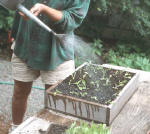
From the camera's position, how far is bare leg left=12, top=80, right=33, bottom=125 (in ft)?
8.04

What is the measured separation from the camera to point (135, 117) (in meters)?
1.70

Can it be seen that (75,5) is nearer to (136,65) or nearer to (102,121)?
(102,121)

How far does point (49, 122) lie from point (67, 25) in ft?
2.43

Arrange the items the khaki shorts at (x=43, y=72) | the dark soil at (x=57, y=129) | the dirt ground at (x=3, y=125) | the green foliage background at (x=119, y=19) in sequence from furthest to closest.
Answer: the green foliage background at (x=119, y=19), the dirt ground at (x=3, y=125), the khaki shorts at (x=43, y=72), the dark soil at (x=57, y=129)

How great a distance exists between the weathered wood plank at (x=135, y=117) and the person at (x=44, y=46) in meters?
0.66

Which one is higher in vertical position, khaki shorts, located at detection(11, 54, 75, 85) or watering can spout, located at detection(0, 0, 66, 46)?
watering can spout, located at detection(0, 0, 66, 46)

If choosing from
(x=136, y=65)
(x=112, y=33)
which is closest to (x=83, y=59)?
(x=136, y=65)

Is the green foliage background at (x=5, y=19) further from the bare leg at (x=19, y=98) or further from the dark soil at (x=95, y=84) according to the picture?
the dark soil at (x=95, y=84)

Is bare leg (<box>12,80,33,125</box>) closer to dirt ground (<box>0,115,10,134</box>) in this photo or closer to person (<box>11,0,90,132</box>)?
person (<box>11,0,90,132</box>)

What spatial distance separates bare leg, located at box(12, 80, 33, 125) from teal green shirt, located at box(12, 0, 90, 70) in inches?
10.3

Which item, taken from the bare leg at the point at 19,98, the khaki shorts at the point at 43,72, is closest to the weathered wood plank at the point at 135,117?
the khaki shorts at the point at 43,72

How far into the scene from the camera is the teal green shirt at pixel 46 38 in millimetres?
2064

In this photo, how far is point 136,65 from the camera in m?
5.25

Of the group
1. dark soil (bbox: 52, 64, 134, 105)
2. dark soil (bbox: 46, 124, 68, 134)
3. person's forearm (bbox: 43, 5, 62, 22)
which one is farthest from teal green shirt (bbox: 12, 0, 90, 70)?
dark soil (bbox: 46, 124, 68, 134)
